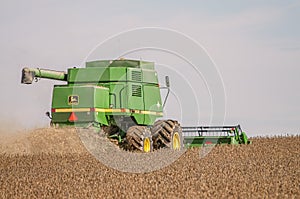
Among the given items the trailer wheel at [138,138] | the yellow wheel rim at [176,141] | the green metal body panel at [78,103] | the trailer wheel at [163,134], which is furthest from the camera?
the yellow wheel rim at [176,141]

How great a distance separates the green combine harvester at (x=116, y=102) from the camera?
647 inches

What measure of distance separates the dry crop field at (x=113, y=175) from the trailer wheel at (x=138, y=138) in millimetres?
1153

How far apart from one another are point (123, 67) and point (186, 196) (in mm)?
8689

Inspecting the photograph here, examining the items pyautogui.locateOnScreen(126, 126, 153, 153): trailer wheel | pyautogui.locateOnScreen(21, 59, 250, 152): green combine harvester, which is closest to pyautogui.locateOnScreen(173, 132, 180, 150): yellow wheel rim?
pyautogui.locateOnScreen(21, 59, 250, 152): green combine harvester

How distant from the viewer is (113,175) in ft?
39.4

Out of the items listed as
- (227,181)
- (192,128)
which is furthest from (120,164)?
(192,128)

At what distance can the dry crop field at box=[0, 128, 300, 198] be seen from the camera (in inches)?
387

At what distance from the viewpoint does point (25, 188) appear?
34.3 feet

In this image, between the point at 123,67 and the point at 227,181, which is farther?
the point at 123,67

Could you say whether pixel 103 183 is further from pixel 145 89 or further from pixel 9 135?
pixel 145 89

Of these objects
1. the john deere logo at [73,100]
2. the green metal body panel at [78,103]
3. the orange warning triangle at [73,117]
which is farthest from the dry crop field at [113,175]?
the john deere logo at [73,100]

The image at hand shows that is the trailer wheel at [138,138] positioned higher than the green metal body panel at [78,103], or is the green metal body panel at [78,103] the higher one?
the green metal body panel at [78,103]

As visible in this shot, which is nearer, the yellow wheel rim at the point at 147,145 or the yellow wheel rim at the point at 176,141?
the yellow wheel rim at the point at 147,145

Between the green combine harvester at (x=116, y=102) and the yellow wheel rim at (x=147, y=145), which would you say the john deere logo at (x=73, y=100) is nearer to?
the green combine harvester at (x=116, y=102)
